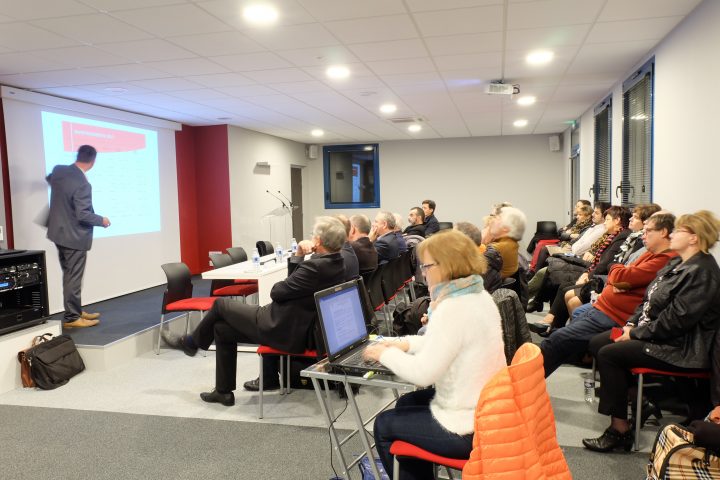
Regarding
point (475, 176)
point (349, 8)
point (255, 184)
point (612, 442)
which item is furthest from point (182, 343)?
point (475, 176)

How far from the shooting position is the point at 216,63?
5.16 m

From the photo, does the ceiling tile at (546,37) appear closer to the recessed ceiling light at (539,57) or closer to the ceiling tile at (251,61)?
the recessed ceiling light at (539,57)

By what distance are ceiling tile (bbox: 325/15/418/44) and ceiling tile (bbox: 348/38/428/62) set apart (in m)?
0.13

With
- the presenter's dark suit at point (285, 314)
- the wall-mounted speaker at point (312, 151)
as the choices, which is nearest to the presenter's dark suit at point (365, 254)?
the presenter's dark suit at point (285, 314)

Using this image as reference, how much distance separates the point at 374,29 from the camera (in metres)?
4.23

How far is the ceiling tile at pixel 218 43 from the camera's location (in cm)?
432

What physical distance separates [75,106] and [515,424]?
677cm

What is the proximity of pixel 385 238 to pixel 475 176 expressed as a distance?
23.6ft

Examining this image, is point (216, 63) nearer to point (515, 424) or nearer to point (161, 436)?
point (161, 436)

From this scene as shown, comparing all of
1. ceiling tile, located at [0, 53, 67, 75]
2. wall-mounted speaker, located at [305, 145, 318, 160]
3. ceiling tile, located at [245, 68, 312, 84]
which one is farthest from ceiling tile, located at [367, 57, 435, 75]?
wall-mounted speaker, located at [305, 145, 318, 160]

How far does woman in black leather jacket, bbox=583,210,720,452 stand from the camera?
9.36 feet

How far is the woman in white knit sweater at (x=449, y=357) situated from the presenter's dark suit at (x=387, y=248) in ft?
10.9

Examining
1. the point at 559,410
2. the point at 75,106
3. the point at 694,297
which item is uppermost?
the point at 75,106

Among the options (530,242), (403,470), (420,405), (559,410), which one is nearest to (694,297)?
(559,410)
